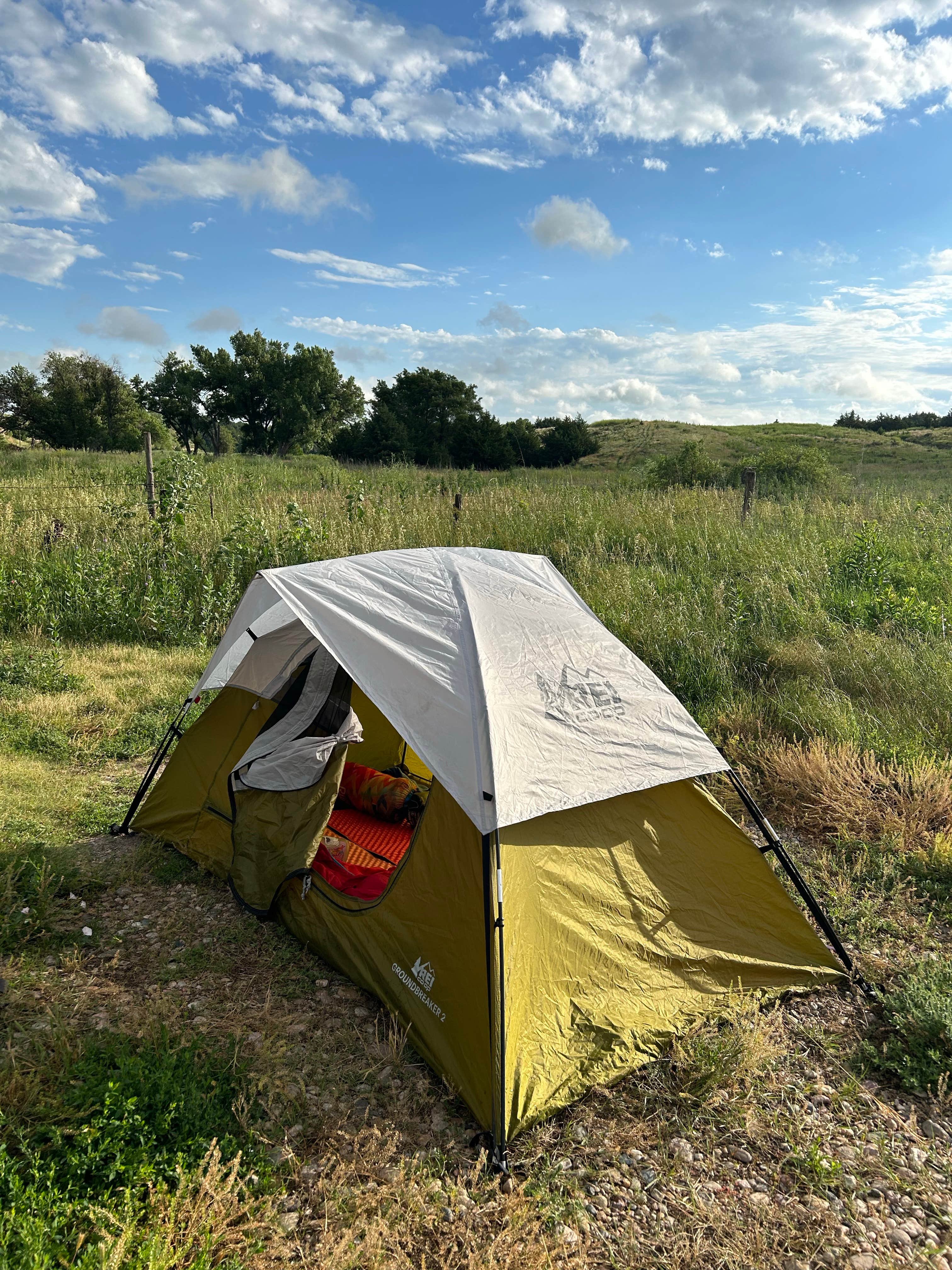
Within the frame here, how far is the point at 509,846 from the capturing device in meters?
2.95

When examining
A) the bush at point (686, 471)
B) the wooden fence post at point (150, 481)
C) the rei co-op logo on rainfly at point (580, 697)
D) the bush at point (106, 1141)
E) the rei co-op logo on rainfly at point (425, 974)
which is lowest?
the bush at point (106, 1141)

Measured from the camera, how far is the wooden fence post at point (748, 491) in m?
11.0

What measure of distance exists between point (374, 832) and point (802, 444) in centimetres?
3211

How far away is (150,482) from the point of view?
31.4 feet

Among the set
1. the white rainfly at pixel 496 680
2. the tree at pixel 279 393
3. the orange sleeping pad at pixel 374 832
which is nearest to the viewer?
the white rainfly at pixel 496 680

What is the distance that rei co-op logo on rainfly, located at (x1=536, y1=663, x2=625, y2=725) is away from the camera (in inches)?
130

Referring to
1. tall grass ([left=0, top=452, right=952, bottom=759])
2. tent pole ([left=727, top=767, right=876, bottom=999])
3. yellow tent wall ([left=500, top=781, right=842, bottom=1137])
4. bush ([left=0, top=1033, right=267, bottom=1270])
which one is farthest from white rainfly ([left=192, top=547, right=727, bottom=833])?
tall grass ([left=0, top=452, right=952, bottom=759])

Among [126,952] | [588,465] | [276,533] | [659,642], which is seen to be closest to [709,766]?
[126,952]

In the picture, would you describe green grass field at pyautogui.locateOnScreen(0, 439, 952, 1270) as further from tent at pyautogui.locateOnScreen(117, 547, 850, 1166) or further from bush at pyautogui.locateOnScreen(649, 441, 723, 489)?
bush at pyautogui.locateOnScreen(649, 441, 723, 489)

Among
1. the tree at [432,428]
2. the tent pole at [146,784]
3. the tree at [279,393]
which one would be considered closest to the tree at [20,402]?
the tree at [279,393]

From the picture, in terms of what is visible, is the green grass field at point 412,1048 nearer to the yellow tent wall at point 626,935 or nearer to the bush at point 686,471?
the yellow tent wall at point 626,935

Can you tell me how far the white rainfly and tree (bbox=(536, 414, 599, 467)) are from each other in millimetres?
28429

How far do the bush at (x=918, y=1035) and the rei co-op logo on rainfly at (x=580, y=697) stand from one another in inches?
66.3

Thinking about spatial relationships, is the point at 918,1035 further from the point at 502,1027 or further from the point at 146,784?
the point at 146,784
